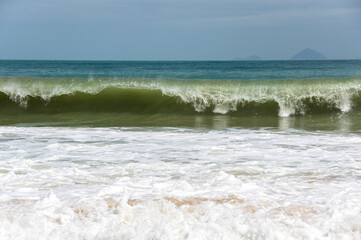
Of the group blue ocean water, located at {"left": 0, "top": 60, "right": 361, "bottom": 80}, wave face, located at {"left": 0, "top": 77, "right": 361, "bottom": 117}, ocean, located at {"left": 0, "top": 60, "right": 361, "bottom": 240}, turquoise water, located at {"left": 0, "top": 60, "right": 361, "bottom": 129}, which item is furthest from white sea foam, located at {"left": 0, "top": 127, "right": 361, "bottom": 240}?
blue ocean water, located at {"left": 0, "top": 60, "right": 361, "bottom": 80}

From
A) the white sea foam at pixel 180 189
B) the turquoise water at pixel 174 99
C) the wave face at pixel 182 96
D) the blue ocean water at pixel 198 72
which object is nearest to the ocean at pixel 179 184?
the white sea foam at pixel 180 189

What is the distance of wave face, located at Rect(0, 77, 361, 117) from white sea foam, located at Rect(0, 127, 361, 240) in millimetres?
6633

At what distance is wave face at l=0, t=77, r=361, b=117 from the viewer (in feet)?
42.8

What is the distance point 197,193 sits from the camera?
3672 mm

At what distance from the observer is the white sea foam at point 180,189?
2.90 meters

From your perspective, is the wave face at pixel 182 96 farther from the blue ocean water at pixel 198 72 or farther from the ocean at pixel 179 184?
the blue ocean water at pixel 198 72

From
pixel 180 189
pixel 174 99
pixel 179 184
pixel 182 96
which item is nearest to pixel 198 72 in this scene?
pixel 182 96

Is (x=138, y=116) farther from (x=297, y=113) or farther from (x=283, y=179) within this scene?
(x=283, y=179)

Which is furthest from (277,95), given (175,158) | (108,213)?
(108,213)

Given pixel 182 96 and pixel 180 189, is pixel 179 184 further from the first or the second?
pixel 182 96

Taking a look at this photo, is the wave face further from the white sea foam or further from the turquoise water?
the white sea foam

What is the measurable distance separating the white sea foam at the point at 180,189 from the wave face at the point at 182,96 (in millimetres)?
6633

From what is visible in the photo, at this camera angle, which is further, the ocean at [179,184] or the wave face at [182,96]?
the wave face at [182,96]

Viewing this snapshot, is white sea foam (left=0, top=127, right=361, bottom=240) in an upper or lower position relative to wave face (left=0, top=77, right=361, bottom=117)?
lower
